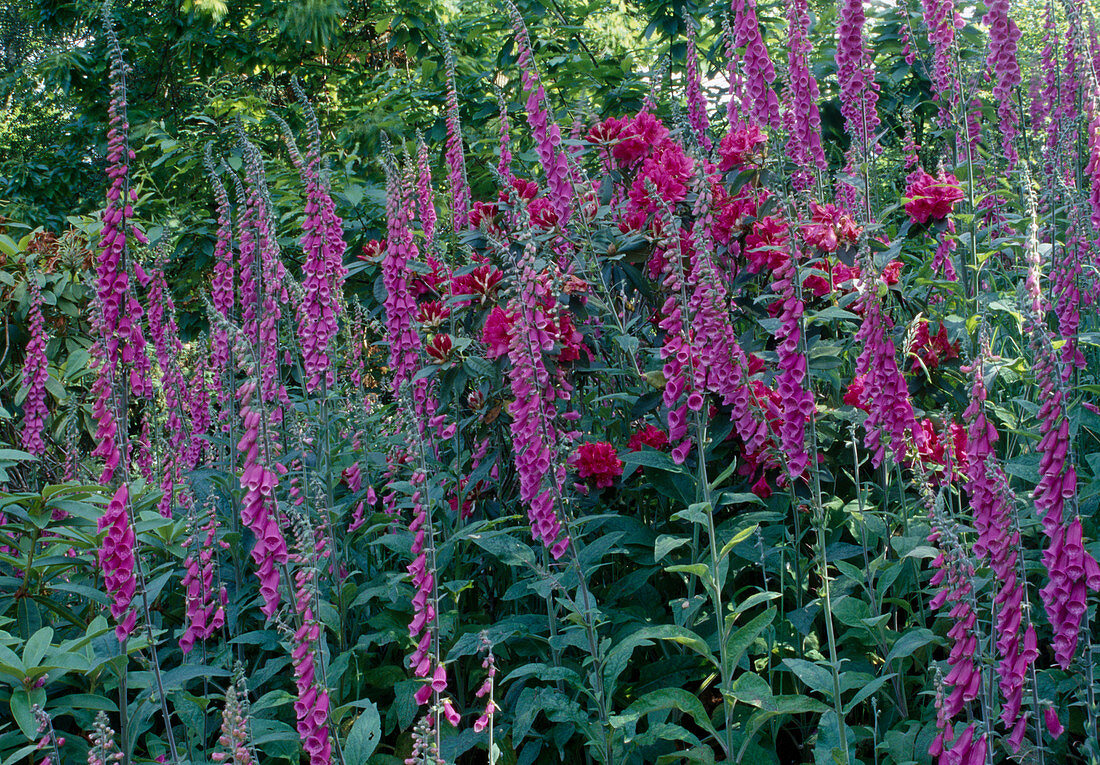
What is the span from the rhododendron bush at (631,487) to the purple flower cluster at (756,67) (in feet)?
0.07

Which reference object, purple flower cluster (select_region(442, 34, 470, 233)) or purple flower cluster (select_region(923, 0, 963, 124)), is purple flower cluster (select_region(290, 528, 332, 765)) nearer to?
purple flower cluster (select_region(442, 34, 470, 233))

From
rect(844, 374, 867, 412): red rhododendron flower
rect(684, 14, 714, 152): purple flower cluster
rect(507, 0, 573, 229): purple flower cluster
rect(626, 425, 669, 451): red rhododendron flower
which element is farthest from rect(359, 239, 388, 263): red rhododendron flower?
rect(844, 374, 867, 412): red rhododendron flower

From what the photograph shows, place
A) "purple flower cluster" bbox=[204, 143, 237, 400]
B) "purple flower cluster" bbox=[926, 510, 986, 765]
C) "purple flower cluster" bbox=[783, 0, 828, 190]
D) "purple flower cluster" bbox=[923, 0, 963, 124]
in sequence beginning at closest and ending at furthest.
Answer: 1. "purple flower cluster" bbox=[926, 510, 986, 765]
2. "purple flower cluster" bbox=[923, 0, 963, 124]
3. "purple flower cluster" bbox=[783, 0, 828, 190]
4. "purple flower cluster" bbox=[204, 143, 237, 400]

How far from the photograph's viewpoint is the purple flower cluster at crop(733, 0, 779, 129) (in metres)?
3.50

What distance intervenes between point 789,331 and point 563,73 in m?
4.78

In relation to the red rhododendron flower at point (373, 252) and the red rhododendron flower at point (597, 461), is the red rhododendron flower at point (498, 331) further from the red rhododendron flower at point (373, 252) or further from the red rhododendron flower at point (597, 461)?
the red rhododendron flower at point (373, 252)

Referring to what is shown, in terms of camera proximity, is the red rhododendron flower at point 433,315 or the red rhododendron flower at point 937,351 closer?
the red rhododendron flower at point 937,351

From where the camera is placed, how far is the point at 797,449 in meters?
2.52

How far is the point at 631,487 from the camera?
3.24 meters

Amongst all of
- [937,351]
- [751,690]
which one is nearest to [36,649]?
[751,690]

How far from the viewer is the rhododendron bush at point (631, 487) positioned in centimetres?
211

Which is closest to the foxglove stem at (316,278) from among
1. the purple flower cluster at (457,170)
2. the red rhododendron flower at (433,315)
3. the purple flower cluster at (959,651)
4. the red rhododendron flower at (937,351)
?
the red rhododendron flower at (433,315)

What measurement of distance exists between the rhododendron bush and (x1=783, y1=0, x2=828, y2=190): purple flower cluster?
0.07 ft

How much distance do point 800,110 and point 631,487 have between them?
1797 mm
